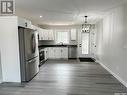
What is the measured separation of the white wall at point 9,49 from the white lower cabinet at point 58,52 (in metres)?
4.66

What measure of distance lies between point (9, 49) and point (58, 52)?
16.0 ft

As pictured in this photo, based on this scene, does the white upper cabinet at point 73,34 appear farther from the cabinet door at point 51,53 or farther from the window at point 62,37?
the cabinet door at point 51,53

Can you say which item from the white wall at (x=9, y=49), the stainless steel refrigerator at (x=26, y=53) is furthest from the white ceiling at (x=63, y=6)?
the stainless steel refrigerator at (x=26, y=53)

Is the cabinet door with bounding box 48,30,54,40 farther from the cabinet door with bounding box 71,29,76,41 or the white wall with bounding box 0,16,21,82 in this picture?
the white wall with bounding box 0,16,21,82

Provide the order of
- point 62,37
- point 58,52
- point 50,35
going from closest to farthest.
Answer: point 58,52 → point 50,35 → point 62,37

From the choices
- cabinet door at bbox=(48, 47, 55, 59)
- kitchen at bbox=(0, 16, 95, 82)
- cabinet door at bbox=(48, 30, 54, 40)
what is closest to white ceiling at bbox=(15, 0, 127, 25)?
kitchen at bbox=(0, 16, 95, 82)

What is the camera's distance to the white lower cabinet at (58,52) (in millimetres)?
8547

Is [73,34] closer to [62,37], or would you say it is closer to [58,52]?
[62,37]

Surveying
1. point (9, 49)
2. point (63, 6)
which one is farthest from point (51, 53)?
point (63, 6)


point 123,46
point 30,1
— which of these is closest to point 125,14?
point 123,46

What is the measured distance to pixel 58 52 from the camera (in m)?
8.57

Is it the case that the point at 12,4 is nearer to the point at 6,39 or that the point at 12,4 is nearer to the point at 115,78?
the point at 6,39

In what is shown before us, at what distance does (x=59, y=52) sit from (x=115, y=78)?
15.7 feet

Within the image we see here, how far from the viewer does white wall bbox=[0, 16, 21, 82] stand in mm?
3814
